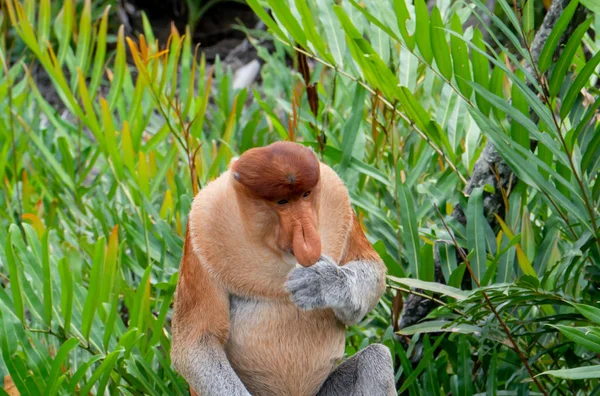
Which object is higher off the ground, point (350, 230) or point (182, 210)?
point (350, 230)

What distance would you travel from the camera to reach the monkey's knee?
1.77 metres

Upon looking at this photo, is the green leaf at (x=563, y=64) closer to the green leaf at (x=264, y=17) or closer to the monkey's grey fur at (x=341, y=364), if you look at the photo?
the monkey's grey fur at (x=341, y=364)

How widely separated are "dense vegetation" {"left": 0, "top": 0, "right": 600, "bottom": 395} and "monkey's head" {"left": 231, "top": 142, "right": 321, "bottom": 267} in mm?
527

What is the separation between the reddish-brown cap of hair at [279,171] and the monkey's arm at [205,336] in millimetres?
232

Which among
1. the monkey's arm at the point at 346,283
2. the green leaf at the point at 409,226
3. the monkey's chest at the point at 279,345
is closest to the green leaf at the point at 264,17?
the green leaf at the point at 409,226

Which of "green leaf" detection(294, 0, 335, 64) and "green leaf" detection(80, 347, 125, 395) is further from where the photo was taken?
"green leaf" detection(294, 0, 335, 64)

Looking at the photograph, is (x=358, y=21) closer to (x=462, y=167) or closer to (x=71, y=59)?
(x=462, y=167)

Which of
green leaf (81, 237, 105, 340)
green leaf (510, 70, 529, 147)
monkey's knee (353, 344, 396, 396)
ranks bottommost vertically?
green leaf (81, 237, 105, 340)

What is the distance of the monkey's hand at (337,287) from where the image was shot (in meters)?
1.58

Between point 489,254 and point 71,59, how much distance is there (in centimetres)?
179

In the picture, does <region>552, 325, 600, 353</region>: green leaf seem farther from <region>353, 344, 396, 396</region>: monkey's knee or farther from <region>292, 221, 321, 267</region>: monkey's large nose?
<region>292, 221, 321, 267</region>: monkey's large nose

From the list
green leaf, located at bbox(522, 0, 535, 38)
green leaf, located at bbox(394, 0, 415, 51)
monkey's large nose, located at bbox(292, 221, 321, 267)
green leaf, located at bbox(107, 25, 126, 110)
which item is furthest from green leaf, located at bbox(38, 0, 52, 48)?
monkey's large nose, located at bbox(292, 221, 321, 267)

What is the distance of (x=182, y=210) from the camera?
281cm

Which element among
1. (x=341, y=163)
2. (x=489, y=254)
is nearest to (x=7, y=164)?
(x=341, y=163)
